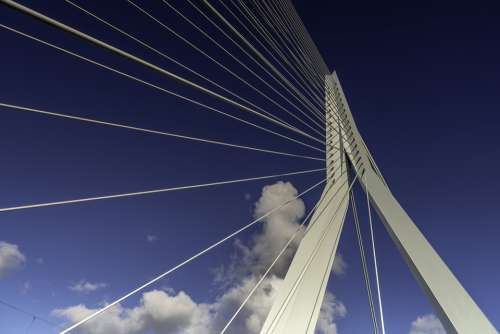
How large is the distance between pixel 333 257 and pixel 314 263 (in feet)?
0.97

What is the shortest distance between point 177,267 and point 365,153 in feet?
12.1

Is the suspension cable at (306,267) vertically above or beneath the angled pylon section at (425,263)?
beneath

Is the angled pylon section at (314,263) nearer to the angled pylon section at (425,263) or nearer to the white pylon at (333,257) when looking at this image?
the white pylon at (333,257)

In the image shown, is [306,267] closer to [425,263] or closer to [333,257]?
[333,257]

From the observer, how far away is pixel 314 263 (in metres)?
4.42

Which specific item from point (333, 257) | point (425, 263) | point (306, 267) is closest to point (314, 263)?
point (333, 257)

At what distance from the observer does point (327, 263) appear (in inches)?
176

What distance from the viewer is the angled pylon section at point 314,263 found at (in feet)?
12.5

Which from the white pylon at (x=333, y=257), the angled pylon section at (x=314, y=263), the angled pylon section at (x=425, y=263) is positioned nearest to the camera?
the angled pylon section at (x=425, y=263)

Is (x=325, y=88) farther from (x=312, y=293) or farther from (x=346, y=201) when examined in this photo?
(x=312, y=293)

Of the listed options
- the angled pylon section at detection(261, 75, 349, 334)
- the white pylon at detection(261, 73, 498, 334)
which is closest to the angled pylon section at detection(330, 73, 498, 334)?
the white pylon at detection(261, 73, 498, 334)

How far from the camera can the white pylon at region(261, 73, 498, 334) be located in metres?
3.34

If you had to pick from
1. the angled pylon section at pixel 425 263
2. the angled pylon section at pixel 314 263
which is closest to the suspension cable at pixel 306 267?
the angled pylon section at pixel 314 263

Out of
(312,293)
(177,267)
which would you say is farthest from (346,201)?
(177,267)
